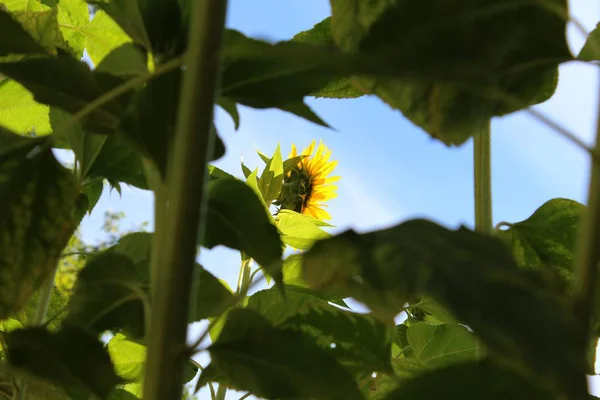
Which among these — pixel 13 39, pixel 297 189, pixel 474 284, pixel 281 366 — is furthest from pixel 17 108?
pixel 297 189

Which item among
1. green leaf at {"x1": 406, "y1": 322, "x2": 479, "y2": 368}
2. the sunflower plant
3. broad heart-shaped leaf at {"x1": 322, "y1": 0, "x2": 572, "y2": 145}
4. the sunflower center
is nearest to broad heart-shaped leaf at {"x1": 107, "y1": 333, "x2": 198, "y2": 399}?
the sunflower plant

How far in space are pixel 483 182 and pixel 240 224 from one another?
0.51 feet

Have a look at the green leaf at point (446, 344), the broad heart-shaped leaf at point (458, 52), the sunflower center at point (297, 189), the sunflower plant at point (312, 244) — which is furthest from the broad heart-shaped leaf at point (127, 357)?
the sunflower center at point (297, 189)

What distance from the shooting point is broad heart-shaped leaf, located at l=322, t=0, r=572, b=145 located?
208 mm

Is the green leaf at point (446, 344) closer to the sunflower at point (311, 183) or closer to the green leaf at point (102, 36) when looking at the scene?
the green leaf at point (102, 36)

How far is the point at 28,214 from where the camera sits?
0.34 m

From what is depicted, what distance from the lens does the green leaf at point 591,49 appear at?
322mm

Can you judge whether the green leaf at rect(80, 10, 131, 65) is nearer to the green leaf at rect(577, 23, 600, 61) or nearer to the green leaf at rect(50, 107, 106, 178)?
the green leaf at rect(50, 107, 106, 178)

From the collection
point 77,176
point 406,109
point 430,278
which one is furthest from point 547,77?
point 77,176

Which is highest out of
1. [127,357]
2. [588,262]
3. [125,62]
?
[125,62]

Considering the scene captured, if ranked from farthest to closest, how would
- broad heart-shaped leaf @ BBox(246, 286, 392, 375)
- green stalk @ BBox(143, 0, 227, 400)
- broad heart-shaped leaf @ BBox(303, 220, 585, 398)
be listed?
broad heart-shaped leaf @ BBox(246, 286, 392, 375) < green stalk @ BBox(143, 0, 227, 400) < broad heart-shaped leaf @ BBox(303, 220, 585, 398)

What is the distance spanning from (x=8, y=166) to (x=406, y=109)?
0.21m

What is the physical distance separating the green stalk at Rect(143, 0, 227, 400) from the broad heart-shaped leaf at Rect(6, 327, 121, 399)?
52mm

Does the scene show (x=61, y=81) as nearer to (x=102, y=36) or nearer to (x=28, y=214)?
(x=28, y=214)
